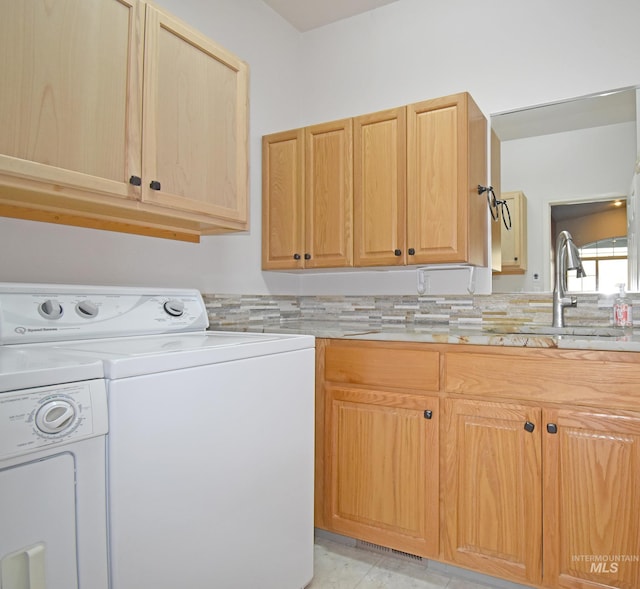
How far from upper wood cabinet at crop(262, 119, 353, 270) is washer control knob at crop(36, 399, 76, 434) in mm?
1584

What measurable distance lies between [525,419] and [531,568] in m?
0.49

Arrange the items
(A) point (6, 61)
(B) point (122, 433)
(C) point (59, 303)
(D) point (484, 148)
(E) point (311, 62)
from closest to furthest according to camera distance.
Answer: (B) point (122, 433), (A) point (6, 61), (C) point (59, 303), (D) point (484, 148), (E) point (311, 62)

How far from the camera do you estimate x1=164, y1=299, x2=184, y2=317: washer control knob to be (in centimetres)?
179

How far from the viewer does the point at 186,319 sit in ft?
6.04

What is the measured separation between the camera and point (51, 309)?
143cm

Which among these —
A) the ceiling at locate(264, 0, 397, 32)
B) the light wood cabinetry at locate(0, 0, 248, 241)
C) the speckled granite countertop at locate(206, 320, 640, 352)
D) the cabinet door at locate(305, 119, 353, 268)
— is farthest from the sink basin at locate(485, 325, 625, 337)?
→ the ceiling at locate(264, 0, 397, 32)

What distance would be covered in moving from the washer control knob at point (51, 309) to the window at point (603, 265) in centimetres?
207

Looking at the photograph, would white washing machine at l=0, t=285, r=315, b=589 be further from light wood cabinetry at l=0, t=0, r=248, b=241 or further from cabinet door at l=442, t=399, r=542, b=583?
cabinet door at l=442, t=399, r=542, b=583

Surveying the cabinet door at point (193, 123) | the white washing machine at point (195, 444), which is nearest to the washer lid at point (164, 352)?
the white washing machine at point (195, 444)

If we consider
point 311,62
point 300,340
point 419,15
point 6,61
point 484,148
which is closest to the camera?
point 6,61

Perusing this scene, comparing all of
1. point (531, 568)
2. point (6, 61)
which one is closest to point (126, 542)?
point (6, 61)

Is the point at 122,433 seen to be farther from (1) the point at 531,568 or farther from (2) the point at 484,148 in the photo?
(2) the point at 484,148

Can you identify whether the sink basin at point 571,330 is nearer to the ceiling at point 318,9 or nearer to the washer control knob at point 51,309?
the washer control knob at point 51,309

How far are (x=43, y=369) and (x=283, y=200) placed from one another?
1.77 meters
